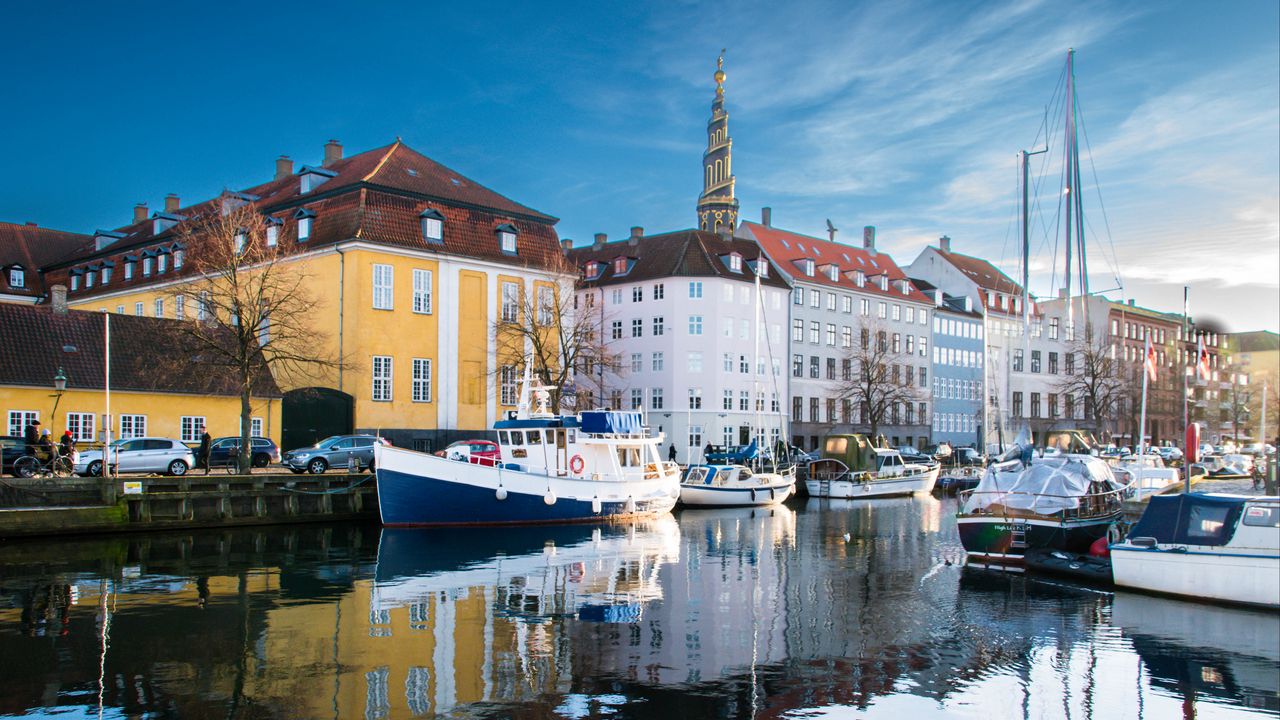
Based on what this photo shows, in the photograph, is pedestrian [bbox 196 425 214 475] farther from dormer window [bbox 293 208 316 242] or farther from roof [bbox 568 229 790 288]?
roof [bbox 568 229 790 288]

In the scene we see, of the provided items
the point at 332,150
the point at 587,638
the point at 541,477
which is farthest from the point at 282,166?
the point at 587,638

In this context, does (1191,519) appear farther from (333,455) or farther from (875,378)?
(875,378)

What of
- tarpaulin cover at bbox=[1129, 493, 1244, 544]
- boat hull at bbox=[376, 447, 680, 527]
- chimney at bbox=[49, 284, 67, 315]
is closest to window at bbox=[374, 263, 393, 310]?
chimney at bbox=[49, 284, 67, 315]

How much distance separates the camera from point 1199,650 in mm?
19281

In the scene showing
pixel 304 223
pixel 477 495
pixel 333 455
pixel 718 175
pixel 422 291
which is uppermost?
pixel 718 175

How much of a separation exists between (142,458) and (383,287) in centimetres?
1838

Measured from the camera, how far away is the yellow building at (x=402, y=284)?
55.7 metres

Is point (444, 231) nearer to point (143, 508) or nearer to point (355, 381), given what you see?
point (355, 381)

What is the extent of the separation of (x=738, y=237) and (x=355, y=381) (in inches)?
1627

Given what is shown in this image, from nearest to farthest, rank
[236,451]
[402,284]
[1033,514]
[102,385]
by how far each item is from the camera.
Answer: [1033,514]
[236,451]
[102,385]
[402,284]

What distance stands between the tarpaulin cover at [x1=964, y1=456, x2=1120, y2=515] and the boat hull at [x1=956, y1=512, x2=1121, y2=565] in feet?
1.34

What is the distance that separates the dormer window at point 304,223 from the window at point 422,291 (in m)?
6.29

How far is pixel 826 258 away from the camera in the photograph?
9238 cm

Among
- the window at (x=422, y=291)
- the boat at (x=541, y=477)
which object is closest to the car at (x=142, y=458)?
the boat at (x=541, y=477)
